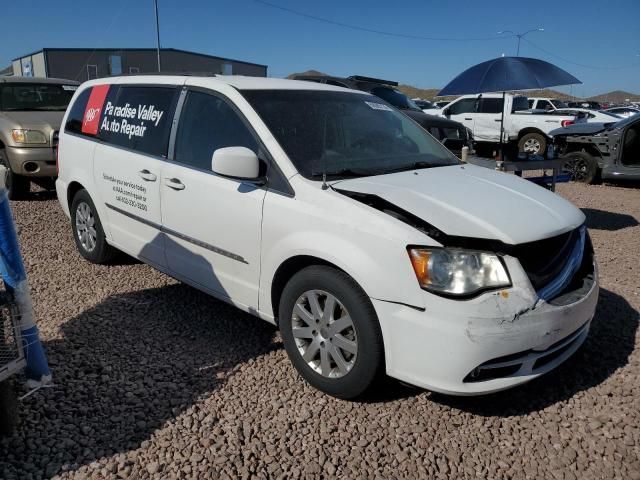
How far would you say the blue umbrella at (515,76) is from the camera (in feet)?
23.7

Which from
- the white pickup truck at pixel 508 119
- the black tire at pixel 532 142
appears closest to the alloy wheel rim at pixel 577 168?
the white pickup truck at pixel 508 119

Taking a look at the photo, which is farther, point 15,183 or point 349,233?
point 15,183

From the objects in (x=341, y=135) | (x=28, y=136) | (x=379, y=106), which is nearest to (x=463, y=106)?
(x=28, y=136)

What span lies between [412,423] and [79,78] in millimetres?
44438

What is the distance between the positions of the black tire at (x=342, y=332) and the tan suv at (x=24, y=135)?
6.34 m

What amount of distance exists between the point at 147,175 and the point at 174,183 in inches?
14.0

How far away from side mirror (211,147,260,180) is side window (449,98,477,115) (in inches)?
579

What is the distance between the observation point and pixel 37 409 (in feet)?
9.61

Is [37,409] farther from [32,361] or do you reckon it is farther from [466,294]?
[466,294]

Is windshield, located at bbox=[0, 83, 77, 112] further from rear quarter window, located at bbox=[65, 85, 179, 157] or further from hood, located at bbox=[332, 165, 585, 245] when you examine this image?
hood, located at bbox=[332, 165, 585, 245]

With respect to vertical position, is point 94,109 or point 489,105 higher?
point 489,105

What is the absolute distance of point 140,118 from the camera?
4.31 meters

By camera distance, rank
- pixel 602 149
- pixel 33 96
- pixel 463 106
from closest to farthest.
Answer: pixel 33 96 → pixel 602 149 → pixel 463 106

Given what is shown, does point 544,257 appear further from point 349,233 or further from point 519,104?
point 519,104
